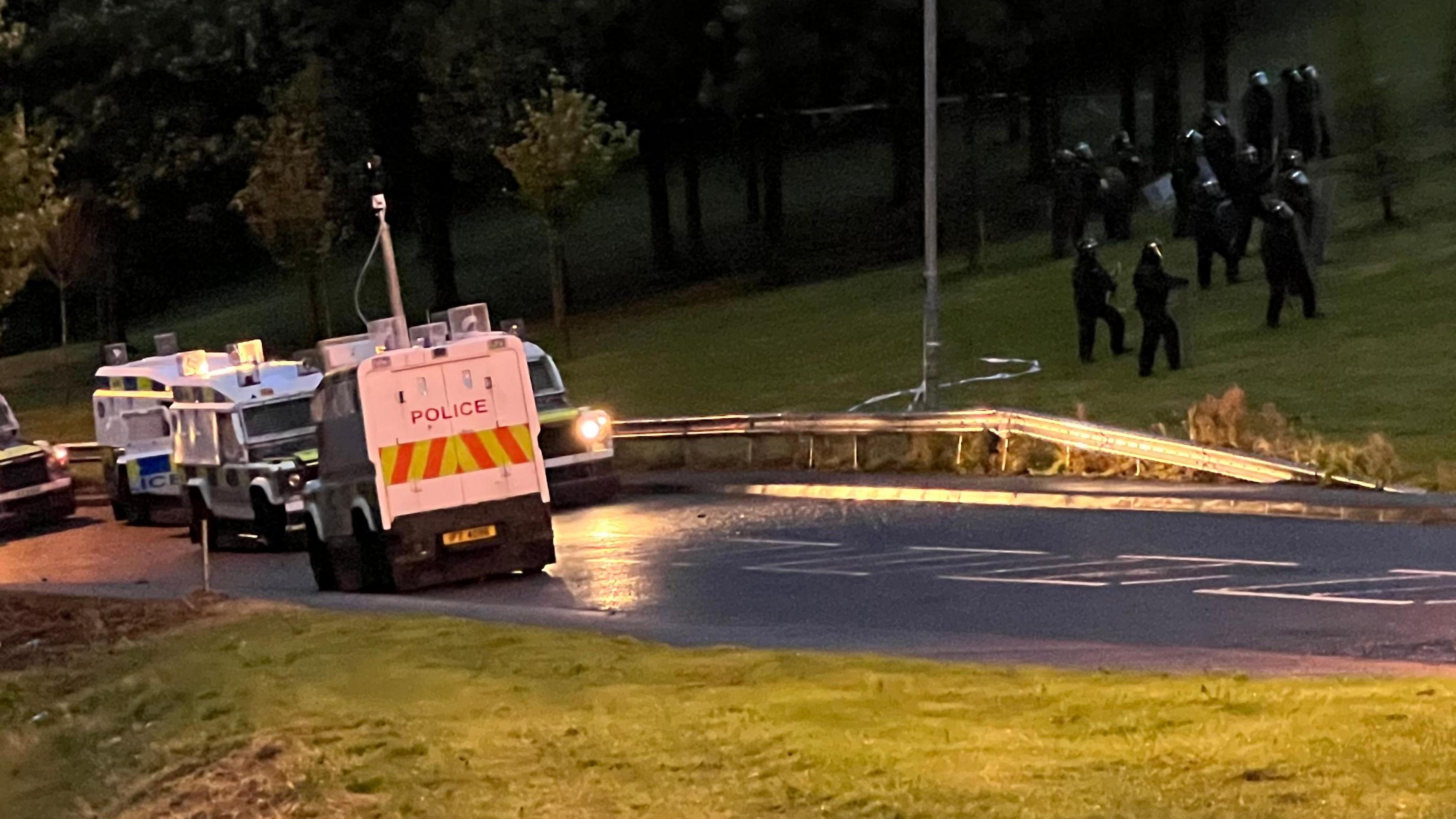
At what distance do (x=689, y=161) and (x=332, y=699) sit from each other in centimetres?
4946

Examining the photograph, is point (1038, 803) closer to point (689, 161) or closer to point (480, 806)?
point (480, 806)

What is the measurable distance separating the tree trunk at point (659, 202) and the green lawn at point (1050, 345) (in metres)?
5.05

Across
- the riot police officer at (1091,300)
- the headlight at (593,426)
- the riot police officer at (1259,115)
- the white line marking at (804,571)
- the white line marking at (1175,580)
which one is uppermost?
the riot police officer at (1259,115)

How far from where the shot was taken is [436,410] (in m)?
17.2

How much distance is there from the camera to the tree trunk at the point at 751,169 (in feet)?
205

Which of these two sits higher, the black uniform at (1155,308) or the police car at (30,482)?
the black uniform at (1155,308)

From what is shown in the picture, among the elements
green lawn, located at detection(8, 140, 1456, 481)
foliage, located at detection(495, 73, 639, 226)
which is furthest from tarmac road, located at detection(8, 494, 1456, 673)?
foliage, located at detection(495, 73, 639, 226)

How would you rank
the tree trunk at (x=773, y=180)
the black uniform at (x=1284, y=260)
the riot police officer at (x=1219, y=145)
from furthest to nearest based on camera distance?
the tree trunk at (x=773, y=180), the riot police officer at (x=1219, y=145), the black uniform at (x=1284, y=260)

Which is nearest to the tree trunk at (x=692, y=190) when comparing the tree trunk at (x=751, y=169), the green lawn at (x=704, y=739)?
the tree trunk at (x=751, y=169)

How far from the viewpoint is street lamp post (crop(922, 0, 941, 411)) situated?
84.7ft

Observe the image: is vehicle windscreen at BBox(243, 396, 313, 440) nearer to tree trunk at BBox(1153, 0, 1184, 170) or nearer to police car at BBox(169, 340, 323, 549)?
police car at BBox(169, 340, 323, 549)

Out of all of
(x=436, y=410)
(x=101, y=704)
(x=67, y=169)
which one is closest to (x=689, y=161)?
(x=67, y=169)

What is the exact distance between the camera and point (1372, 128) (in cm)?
3959

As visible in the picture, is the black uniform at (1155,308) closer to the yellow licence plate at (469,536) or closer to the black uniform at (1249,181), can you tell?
the black uniform at (1249,181)
